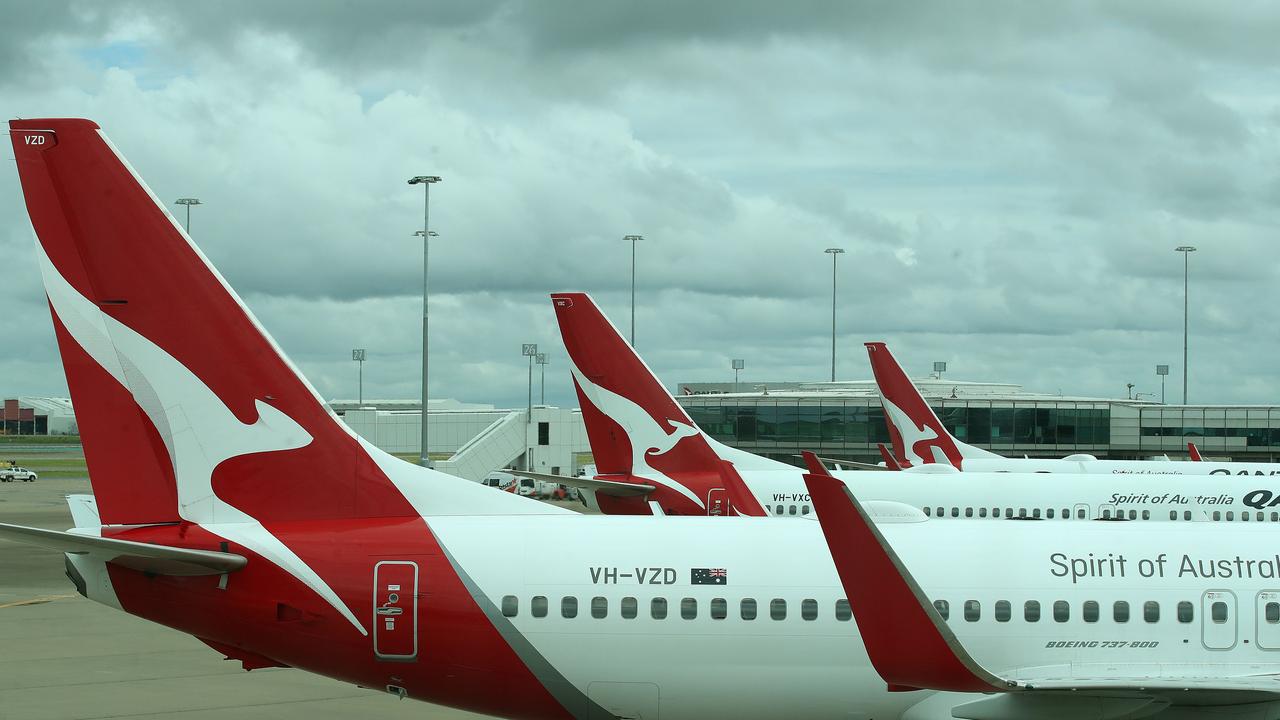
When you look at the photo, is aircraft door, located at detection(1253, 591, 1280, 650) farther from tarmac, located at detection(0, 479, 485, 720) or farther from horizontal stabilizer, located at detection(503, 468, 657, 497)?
horizontal stabilizer, located at detection(503, 468, 657, 497)

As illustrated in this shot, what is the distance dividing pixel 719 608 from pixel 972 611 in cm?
294

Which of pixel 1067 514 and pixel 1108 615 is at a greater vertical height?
pixel 1108 615

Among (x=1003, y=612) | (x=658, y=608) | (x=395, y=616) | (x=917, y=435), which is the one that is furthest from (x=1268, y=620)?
(x=917, y=435)

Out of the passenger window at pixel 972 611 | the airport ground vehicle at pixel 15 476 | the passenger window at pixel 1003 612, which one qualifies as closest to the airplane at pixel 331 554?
the passenger window at pixel 972 611

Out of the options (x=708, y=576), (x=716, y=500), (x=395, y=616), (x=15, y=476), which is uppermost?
(x=708, y=576)

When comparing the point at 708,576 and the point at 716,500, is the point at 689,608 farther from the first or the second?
the point at 716,500

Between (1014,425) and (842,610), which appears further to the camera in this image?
(1014,425)

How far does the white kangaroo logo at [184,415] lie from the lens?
15078 millimetres

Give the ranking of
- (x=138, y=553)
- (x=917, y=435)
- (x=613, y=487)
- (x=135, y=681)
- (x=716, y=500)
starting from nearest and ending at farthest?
(x=138, y=553) → (x=135, y=681) → (x=613, y=487) → (x=716, y=500) → (x=917, y=435)

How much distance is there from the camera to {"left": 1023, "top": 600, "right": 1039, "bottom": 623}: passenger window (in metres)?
14.8

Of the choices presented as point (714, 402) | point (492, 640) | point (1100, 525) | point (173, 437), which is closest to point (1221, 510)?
point (1100, 525)

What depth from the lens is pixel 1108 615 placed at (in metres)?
14.8

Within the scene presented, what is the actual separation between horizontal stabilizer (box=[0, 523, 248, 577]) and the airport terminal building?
72.8 meters

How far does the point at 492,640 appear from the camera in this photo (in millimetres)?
14625
